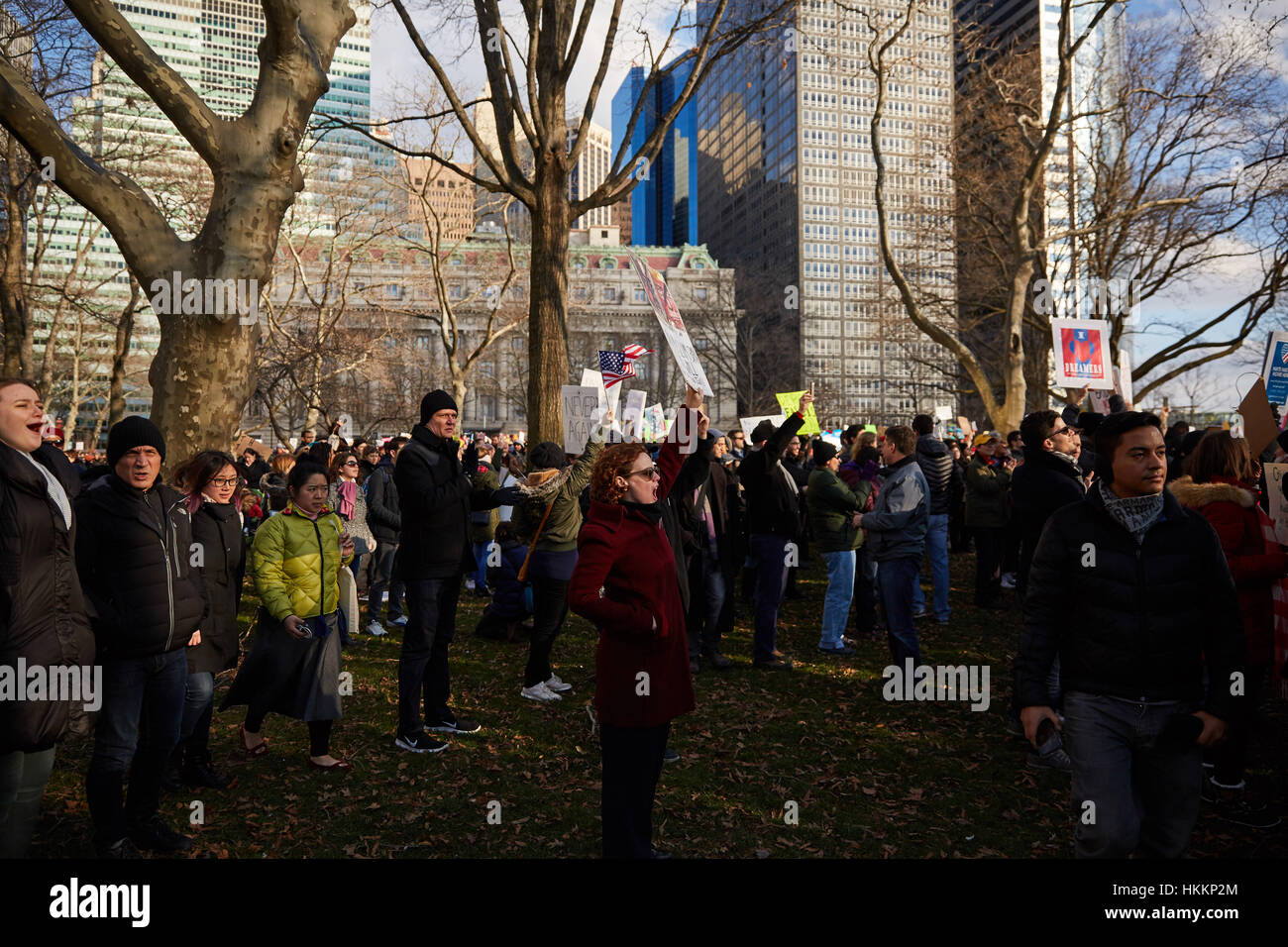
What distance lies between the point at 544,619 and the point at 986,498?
22.1ft

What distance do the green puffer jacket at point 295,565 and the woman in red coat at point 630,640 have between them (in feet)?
Result: 8.16

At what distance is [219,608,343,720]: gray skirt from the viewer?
18.1 ft

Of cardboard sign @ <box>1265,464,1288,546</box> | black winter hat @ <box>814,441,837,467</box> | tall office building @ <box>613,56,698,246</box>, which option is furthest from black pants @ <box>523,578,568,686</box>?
tall office building @ <box>613,56,698,246</box>

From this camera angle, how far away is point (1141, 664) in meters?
3.30

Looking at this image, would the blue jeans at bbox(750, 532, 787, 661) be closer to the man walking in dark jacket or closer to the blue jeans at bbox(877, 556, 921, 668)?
the blue jeans at bbox(877, 556, 921, 668)

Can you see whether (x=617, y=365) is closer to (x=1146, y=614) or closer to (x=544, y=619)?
(x=544, y=619)

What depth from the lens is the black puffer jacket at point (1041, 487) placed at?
20.0 feet

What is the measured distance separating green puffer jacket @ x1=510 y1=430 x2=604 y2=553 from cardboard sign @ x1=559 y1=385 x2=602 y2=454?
2.50 m

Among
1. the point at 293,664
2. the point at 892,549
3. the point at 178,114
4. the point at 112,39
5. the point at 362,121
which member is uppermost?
the point at 362,121
